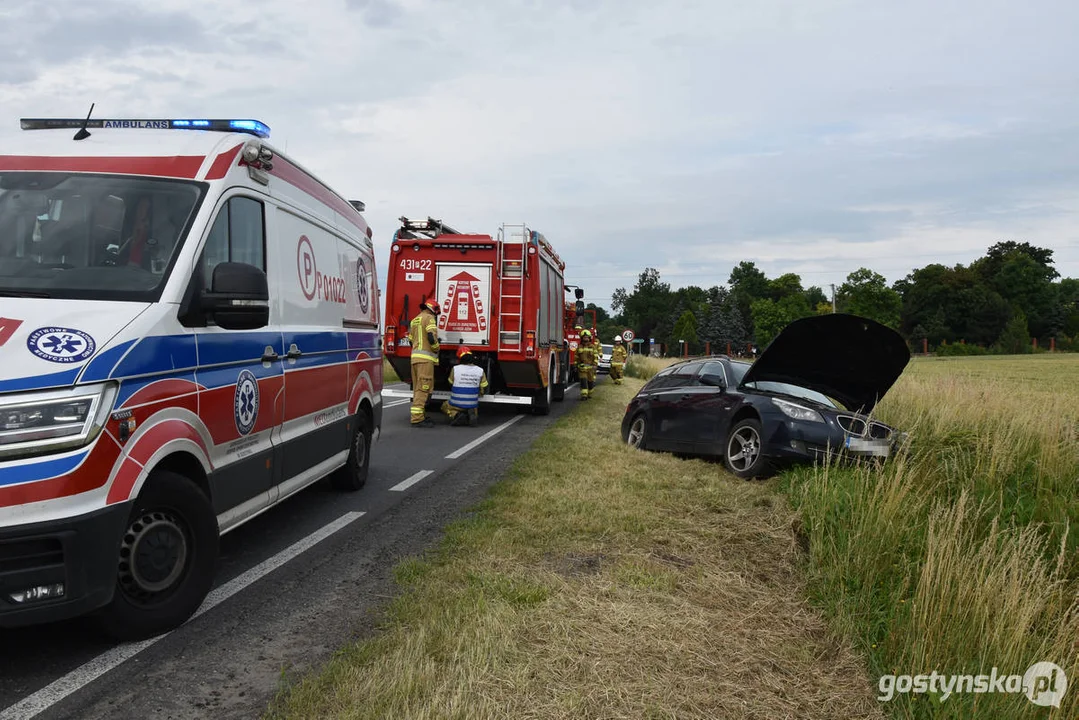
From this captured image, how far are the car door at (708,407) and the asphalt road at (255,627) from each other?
2.81m

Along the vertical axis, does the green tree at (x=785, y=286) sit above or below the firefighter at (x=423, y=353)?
above

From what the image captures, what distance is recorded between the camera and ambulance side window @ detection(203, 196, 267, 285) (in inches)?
169

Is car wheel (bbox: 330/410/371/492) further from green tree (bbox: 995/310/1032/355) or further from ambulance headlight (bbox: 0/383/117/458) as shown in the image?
green tree (bbox: 995/310/1032/355)

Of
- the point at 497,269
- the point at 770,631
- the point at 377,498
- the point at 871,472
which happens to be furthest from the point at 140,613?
the point at 497,269

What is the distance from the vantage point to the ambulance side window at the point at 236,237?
14.1 feet

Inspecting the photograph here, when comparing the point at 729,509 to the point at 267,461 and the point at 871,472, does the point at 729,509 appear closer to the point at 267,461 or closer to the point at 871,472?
the point at 871,472

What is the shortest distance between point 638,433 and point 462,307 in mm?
4613

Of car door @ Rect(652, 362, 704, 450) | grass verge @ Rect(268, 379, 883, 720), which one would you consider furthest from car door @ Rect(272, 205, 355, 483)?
car door @ Rect(652, 362, 704, 450)

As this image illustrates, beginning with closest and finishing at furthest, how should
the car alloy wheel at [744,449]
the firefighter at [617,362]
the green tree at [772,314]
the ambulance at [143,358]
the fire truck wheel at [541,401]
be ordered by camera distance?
the ambulance at [143,358], the car alloy wheel at [744,449], the fire truck wheel at [541,401], the firefighter at [617,362], the green tree at [772,314]

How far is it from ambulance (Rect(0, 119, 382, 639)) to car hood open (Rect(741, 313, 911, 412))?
4.54 meters

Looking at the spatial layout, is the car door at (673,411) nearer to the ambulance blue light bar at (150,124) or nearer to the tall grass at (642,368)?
the ambulance blue light bar at (150,124)

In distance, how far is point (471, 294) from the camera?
1370cm

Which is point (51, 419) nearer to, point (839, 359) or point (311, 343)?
point (311, 343)

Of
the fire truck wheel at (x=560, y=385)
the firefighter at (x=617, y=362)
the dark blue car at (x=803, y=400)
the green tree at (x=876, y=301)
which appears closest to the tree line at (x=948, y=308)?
the green tree at (x=876, y=301)
